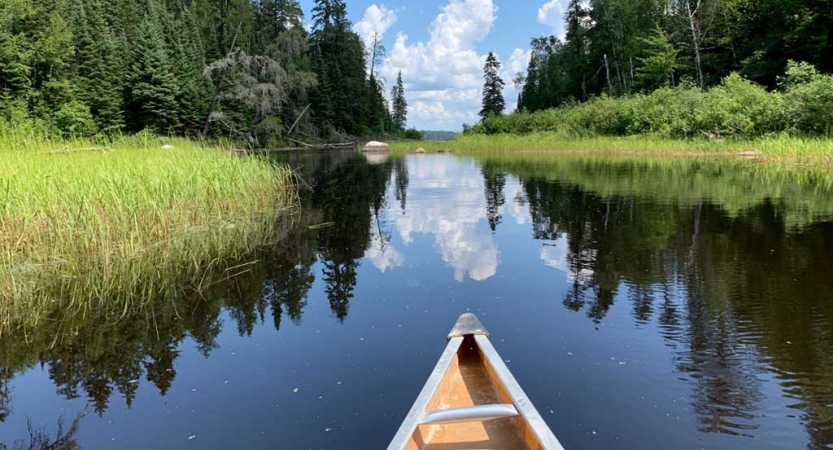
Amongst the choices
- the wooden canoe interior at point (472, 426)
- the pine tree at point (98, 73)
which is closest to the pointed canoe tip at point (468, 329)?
the wooden canoe interior at point (472, 426)

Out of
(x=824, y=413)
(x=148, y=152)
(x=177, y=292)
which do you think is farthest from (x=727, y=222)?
(x=148, y=152)

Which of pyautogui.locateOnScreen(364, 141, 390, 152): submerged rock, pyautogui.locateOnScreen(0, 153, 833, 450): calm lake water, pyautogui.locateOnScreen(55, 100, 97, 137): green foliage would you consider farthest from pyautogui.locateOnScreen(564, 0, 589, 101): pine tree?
pyautogui.locateOnScreen(0, 153, 833, 450): calm lake water

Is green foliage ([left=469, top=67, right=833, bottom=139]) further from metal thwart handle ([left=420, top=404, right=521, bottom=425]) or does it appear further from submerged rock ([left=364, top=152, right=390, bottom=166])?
metal thwart handle ([left=420, top=404, right=521, bottom=425])

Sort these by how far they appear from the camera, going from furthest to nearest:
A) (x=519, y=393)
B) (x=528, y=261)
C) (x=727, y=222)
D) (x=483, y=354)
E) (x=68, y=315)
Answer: (x=727, y=222) → (x=528, y=261) → (x=68, y=315) → (x=483, y=354) → (x=519, y=393)

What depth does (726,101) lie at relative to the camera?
23859 mm

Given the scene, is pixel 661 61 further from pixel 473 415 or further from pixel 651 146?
pixel 473 415

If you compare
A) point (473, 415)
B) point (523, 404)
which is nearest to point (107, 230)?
point (473, 415)

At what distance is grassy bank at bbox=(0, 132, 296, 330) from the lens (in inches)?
220

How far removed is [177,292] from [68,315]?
1.06m

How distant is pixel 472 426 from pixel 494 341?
5.55 ft

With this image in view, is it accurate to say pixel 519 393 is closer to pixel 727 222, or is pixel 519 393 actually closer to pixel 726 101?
pixel 727 222

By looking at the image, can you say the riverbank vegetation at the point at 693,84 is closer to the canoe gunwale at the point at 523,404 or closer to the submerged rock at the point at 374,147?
the submerged rock at the point at 374,147

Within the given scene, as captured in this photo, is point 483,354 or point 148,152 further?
point 148,152

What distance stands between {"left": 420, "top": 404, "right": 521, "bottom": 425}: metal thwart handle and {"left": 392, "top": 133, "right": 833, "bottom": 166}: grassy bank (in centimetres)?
1885
